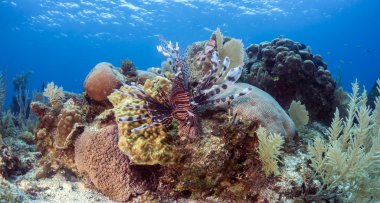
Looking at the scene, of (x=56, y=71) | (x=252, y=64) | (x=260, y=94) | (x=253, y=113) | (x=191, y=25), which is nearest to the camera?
(x=253, y=113)

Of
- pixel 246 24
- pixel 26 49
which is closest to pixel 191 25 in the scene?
pixel 246 24

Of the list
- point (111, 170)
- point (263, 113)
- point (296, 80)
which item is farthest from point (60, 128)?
point (296, 80)

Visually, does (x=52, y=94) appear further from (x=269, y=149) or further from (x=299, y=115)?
(x=299, y=115)

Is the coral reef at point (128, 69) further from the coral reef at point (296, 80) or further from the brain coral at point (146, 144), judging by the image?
the coral reef at point (296, 80)

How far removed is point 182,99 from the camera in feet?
11.5

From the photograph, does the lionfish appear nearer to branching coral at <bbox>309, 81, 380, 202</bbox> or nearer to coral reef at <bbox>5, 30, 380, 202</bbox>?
coral reef at <bbox>5, 30, 380, 202</bbox>

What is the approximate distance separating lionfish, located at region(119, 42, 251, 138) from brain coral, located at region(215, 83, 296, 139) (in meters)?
0.44

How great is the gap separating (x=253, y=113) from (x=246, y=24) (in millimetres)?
39892

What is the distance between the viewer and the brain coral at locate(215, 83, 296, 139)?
385 centimetres

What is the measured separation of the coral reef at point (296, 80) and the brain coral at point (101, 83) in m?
3.08

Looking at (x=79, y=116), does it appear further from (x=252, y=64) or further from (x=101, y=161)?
(x=252, y=64)

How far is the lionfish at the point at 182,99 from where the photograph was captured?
3.49 meters

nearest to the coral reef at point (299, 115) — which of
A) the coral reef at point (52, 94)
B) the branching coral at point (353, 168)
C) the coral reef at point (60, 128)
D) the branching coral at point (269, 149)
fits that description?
the branching coral at point (353, 168)

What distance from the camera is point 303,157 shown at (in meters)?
3.90
